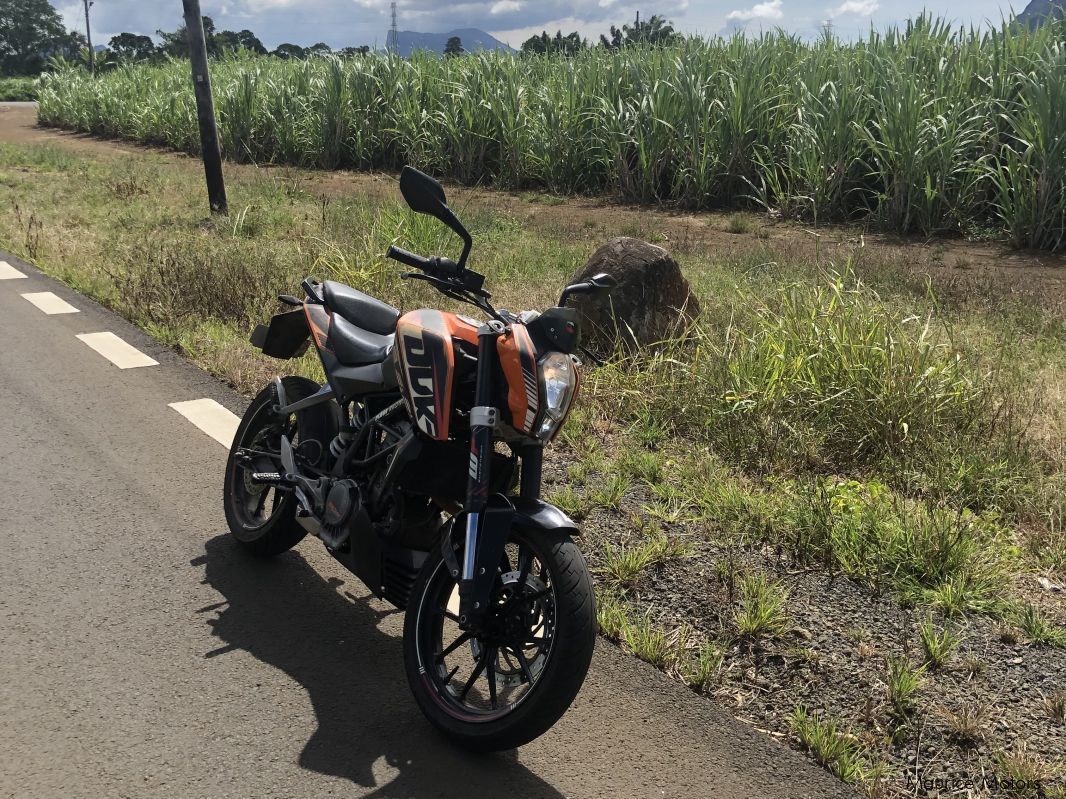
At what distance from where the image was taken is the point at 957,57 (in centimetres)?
1174

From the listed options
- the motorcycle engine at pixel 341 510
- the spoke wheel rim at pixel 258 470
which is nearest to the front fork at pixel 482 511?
the motorcycle engine at pixel 341 510

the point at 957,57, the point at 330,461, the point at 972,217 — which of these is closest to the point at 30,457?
the point at 330,461

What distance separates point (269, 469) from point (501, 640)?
1.54m

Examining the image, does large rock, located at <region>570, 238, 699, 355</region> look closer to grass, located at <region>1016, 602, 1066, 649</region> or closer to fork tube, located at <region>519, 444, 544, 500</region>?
grass, located at <region>1016, 602, 1066, 649</region>

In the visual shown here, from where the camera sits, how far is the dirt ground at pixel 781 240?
8.74m

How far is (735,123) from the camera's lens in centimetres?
1300

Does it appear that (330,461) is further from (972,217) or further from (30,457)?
(972,217)

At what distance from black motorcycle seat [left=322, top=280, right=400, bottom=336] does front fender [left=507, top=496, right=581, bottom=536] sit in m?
1.02

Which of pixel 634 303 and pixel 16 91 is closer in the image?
pixel 634 303

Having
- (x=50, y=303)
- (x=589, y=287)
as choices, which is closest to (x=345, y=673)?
(x=589, y=287)

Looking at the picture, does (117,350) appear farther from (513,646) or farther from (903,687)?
(903,687)

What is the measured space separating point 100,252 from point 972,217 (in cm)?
906

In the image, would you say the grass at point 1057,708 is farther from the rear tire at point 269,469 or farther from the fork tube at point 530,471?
the rear tire at point 269,469

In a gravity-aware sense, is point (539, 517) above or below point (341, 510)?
above
